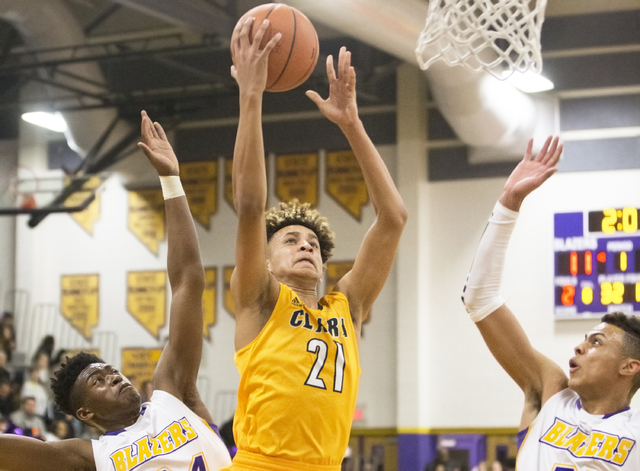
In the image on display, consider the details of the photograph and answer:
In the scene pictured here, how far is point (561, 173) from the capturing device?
10.7m

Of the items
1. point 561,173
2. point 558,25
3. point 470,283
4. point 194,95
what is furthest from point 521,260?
point 470,283

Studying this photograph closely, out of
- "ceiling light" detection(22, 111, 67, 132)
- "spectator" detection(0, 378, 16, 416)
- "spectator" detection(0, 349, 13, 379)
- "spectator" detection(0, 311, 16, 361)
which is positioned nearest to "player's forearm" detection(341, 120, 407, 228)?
"spectator" detection(0, 378, 16, 416)

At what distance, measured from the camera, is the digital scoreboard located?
31.6 feet

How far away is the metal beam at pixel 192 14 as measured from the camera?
365 inches

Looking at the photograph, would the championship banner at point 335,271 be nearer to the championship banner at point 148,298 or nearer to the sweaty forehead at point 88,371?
the championship banner at point 148,298

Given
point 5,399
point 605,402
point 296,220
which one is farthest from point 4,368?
point 605,402

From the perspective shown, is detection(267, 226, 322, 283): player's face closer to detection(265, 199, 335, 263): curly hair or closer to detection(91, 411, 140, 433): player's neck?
detection(265, 199, 335, 263): curly hair

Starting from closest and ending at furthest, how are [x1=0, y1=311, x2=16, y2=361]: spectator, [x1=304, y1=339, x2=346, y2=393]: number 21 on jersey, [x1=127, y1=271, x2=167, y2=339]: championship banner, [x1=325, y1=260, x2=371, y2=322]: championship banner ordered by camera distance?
[x1=304, y1=339, x2=346, y2=393]: number 21 on jersey < [x1=325, y1=260, x2=371, y2=322]: championship banner < [x1=0, y1=311, x2=16, y2=361]: spectator < [x1=127, y1=271, x2=167, y2=339]: championship banner

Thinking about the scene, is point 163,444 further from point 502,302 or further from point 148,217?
point 148,217

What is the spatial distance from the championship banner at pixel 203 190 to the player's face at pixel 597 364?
938 centimetres

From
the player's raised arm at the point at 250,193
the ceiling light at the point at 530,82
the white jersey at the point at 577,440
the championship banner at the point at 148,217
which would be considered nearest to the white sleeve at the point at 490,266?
the white jersey at the point at 577,440

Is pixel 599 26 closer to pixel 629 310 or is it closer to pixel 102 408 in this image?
pixel 629 310

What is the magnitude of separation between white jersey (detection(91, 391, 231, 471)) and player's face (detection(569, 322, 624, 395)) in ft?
4.49

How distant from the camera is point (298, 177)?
12.1m
